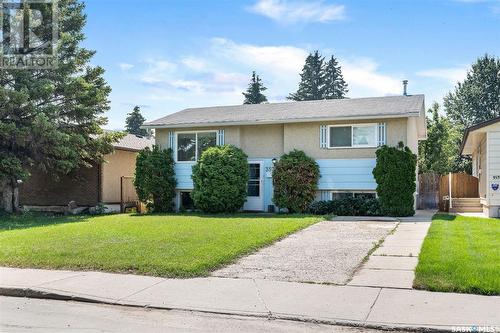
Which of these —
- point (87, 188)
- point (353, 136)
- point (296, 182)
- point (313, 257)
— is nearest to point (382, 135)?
point (353, 136)

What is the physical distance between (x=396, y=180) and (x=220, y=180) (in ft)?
22.0

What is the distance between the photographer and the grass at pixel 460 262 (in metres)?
6.63

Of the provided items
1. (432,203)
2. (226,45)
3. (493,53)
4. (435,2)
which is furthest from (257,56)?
(493,53)

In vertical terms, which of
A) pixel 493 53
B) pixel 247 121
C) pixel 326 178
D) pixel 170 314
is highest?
pixel 493 53

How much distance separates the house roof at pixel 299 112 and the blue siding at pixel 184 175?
1.79 meters

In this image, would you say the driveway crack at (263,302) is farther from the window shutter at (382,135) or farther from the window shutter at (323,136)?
the window shutter at (323,136)

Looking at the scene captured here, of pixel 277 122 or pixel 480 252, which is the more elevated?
pixel 277 122

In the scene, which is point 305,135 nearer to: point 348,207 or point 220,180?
point 348,207

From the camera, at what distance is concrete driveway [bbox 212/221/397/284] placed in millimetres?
7816

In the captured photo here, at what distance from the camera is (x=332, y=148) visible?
748 inches

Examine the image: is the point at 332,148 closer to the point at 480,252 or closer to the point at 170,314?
the point at 480,252

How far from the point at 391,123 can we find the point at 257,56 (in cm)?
575

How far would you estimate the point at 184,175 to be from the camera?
2120cm

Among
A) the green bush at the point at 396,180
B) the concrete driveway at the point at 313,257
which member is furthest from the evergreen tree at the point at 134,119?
the concrete driveway at the point at 313,257
